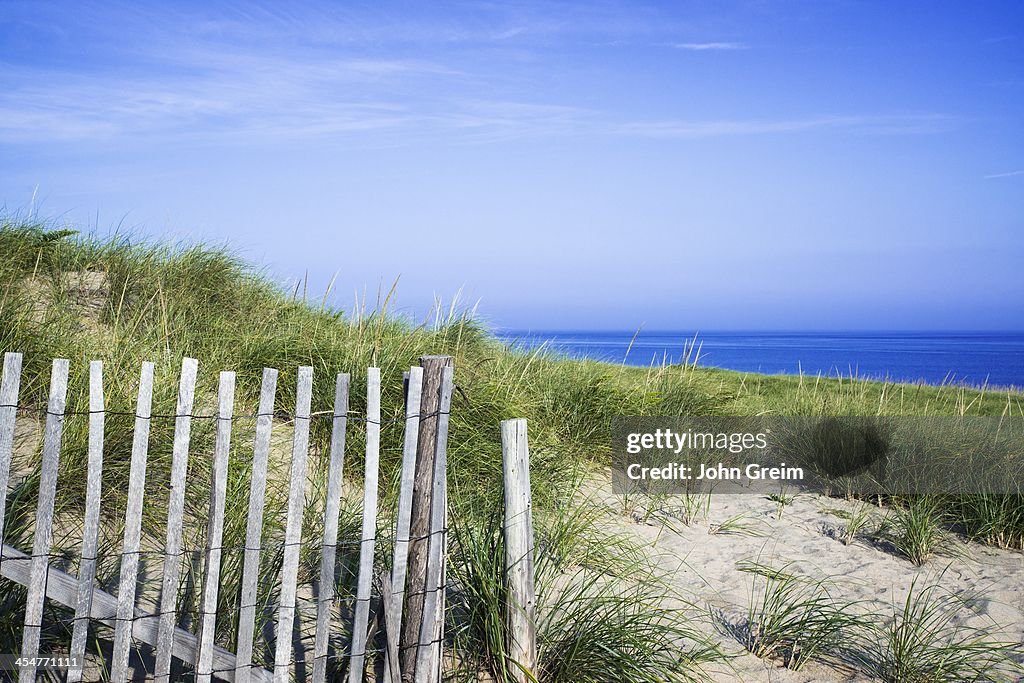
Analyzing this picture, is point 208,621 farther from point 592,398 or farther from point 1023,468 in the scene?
point 1023,468

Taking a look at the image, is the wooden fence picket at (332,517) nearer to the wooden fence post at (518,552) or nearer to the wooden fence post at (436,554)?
the wooden fence post at (436,554)

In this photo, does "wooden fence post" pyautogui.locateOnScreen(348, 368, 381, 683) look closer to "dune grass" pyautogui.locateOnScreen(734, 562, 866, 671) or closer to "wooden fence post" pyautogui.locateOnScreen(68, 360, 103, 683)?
"wooden fence post" pyautogui.locateOnScreen(68, 360, 103, 683)

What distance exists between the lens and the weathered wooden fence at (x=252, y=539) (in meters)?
2.81

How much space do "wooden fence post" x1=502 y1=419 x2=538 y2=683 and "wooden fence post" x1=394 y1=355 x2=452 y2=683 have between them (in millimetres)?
390

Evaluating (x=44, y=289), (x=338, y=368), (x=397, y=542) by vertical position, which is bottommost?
(x=397, y=542)

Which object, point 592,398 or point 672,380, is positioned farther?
point 672,380

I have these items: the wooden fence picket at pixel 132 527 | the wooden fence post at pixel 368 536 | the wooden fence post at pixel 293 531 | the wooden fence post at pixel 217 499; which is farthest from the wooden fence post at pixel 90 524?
the wooden fence post at pixel 368 536

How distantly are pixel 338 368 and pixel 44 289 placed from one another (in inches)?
147

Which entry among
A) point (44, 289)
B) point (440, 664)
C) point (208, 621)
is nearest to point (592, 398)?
point (440, 664)

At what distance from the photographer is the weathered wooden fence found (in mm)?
2809

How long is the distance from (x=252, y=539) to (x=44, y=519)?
35.7 inches

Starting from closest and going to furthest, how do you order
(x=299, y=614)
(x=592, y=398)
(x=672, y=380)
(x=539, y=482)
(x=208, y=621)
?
(x=208, y=621) < (x=299, y=614) < (x=539, y=482) < (x=592, y=398) < (x=672, y=380)

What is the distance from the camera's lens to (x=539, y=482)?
5.34 metres

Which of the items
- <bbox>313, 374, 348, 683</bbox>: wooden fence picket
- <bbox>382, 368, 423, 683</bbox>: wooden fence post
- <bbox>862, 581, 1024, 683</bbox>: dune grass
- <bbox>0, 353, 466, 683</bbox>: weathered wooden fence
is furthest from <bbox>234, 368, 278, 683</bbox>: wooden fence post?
<bbox>862, 581, 1024, 683</bbox>: dune grass
